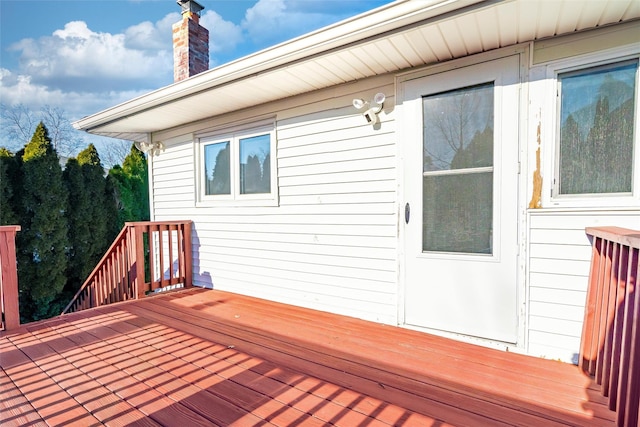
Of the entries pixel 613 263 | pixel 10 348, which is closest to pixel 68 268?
pixel 10 348

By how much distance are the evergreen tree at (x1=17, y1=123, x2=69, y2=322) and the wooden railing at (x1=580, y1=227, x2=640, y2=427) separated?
22.2 feet

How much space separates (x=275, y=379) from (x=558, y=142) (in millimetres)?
2438

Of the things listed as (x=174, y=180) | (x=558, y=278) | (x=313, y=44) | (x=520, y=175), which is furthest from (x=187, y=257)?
(x=558, y=278)

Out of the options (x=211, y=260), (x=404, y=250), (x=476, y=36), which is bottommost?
(x=211, y=260)

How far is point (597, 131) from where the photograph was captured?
2.10 m

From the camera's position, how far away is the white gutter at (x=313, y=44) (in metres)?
1.98

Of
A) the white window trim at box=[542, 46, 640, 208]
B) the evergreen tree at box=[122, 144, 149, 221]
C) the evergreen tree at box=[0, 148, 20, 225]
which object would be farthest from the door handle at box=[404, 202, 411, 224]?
the evergreen tree at box=[122, 144, 149, 221]

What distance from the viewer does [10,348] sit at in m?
2.52

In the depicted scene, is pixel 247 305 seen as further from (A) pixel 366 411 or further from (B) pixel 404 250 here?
(A) pixel 366 411

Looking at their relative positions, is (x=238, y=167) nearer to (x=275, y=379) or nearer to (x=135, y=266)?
(x=135, y=266)

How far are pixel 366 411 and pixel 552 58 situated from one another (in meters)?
2.53

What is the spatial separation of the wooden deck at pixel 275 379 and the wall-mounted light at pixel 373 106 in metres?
1.88

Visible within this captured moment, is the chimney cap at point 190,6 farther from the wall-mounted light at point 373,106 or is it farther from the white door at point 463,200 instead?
the white door at point 463,200

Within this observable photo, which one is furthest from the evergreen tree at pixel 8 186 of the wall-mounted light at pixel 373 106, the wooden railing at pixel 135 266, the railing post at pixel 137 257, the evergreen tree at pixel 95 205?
the wall-mounted light at pixel 373 106
